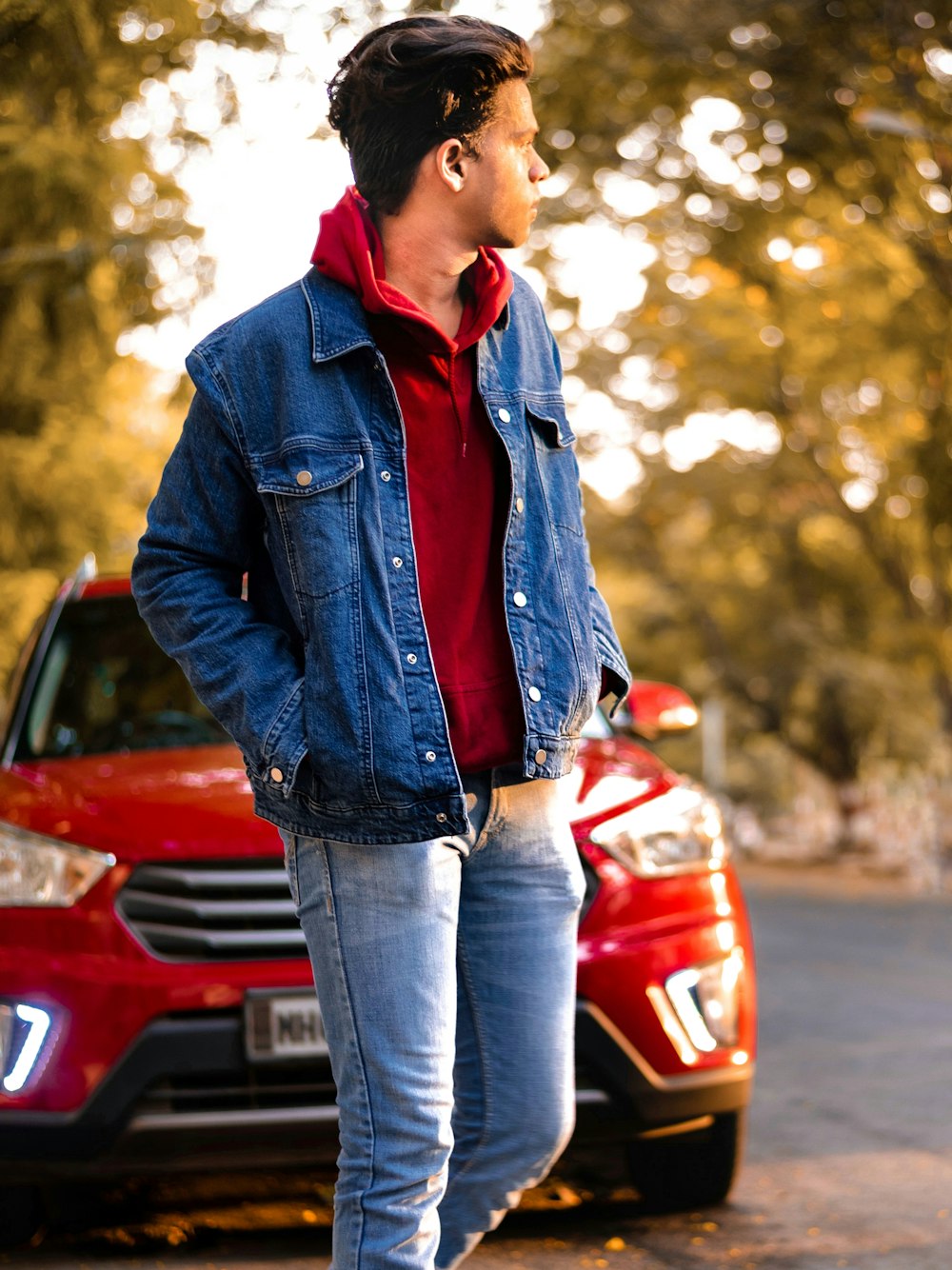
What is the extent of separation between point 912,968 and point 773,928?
365 cm

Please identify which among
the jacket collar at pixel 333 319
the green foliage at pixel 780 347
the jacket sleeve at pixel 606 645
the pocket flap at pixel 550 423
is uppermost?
the jacket collar at pixel 333 319

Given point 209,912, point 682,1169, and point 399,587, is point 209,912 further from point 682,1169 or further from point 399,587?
point 399,587

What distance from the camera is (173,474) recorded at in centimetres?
246

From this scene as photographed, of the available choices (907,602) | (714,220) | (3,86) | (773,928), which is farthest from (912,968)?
(907,602)

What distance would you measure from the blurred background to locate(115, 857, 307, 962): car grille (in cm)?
176

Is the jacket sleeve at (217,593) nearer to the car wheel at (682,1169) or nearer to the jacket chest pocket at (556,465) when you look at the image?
the jacket chest pocket at (556,465)

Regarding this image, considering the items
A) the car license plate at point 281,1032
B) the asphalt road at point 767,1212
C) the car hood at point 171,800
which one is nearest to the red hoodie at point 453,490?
the car hood at point 171,800

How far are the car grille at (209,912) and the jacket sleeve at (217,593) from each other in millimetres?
1653

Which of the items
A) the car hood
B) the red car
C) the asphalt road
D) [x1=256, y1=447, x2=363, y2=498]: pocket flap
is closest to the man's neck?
[x1=256, y1=447, x2=363, y2=498]: pocket flap

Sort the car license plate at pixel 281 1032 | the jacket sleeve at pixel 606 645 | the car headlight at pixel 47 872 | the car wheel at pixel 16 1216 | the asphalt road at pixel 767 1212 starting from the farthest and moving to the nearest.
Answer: the car wheel at pixel 16 1216 → the asphalt road at pixel 767 1212 → the car headlight at pixel 47 872 → the car license plate at pixel 281 1032 → the jacket sleeve at pixel 606 645

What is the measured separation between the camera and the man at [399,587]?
2318 mm

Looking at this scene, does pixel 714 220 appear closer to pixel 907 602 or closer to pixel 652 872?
pixel 907 602

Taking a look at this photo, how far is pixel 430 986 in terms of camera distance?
239 cm

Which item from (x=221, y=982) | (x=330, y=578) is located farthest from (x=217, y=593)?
(x=221, y=982)
